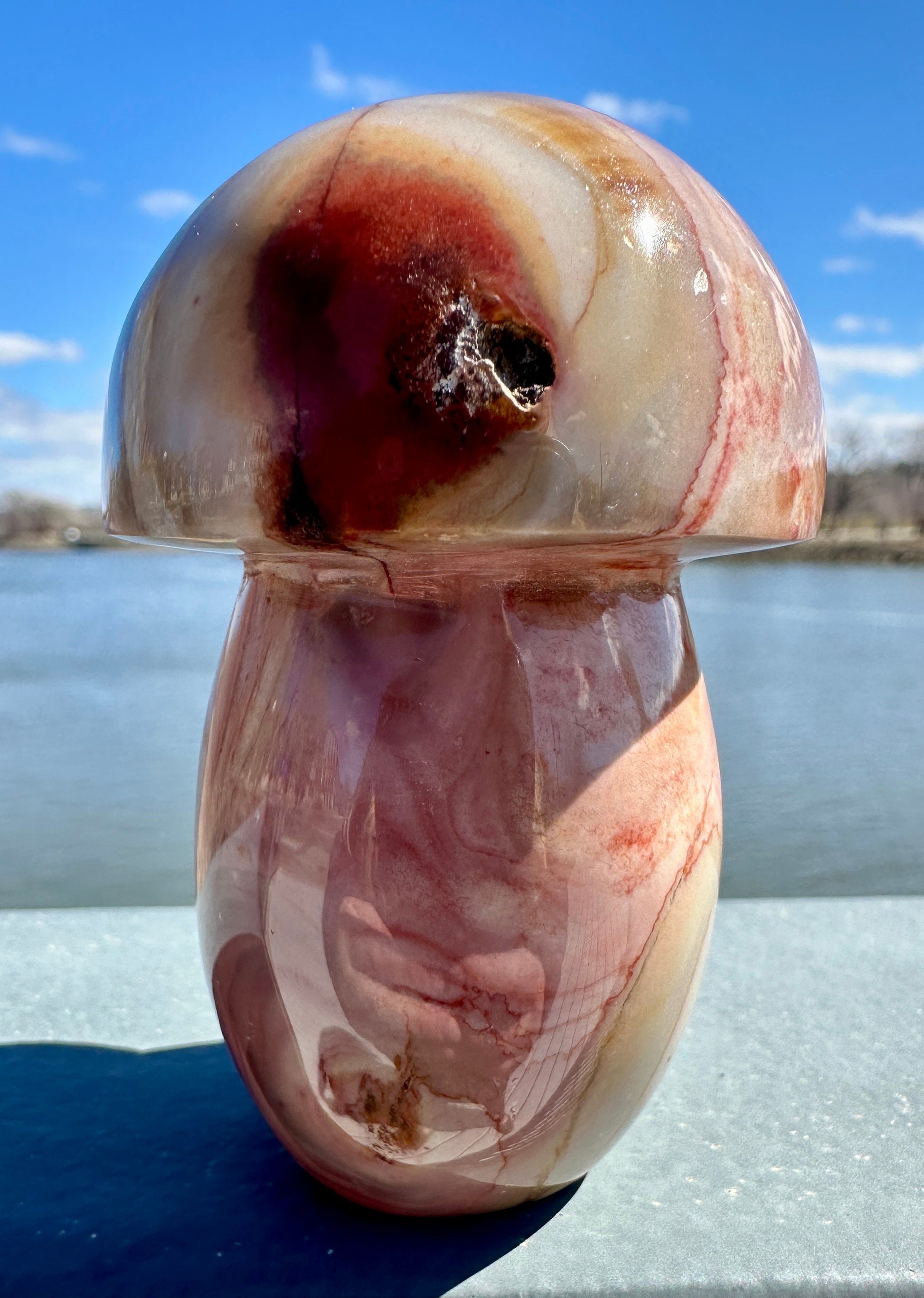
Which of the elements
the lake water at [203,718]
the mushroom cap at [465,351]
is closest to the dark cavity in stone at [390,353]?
the mushroom cap at [465,351]

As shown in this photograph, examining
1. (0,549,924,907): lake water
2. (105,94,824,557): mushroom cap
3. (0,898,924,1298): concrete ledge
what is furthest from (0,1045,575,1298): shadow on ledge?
(0,549,924,907): lake water

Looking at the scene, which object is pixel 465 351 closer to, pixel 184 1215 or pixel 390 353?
pixel 390 353

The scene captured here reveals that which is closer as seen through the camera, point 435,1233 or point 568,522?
point 568,522

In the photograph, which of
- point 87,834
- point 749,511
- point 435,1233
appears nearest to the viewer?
point 749,511

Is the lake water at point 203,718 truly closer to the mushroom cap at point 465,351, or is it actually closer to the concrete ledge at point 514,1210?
the concrete ledge at point 514,1210

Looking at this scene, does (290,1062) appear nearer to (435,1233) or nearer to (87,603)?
(435,1233)

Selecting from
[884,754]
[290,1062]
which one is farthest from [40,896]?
[884,754]
